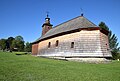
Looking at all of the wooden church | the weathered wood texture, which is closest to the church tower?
the wooden church

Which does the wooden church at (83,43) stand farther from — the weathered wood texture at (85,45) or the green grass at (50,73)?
the green grass at (50,73)

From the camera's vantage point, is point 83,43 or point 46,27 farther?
point 46,27

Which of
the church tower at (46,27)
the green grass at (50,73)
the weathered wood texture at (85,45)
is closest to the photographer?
the green grass at (50,73)

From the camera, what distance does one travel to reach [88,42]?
69.6 ft

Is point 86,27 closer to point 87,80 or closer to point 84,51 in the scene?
point 84,51

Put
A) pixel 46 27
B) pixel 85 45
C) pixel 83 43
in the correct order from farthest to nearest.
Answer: pixel 46 27 < pixel 83 43 < pixel 85 45

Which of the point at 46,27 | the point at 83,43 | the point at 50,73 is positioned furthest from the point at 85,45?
the point at 46,27

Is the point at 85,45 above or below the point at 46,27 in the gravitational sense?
below

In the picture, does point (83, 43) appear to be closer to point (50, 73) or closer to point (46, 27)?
point (50, 73)

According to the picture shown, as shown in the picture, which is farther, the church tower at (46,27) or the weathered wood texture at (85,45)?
the church tower at (46,27)

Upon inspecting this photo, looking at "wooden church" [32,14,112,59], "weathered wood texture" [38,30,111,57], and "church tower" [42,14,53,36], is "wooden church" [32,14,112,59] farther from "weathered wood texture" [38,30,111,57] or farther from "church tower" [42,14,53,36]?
"church tower" [42,14,53,36]

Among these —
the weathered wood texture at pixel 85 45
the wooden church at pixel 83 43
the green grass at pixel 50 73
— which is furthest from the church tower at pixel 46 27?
the green grass at pixel 50 73

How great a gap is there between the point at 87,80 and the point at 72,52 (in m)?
13.2

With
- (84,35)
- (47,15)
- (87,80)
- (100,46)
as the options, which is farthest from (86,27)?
(47,15)
